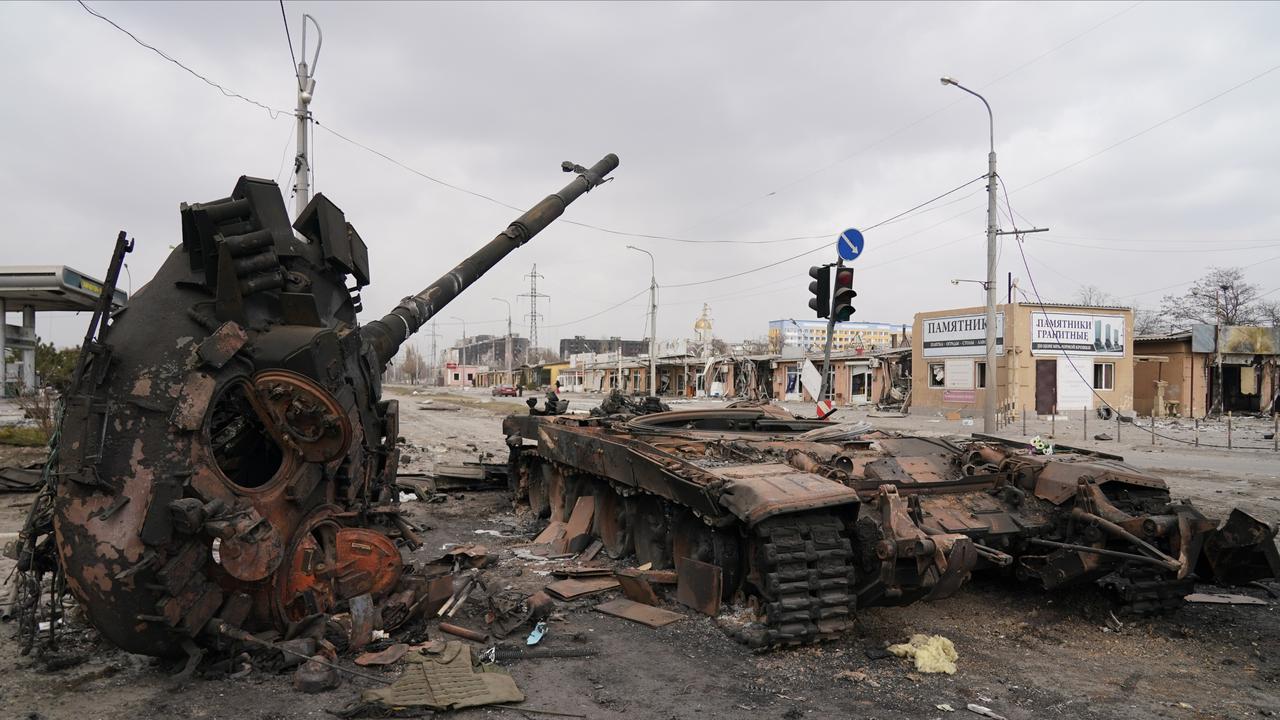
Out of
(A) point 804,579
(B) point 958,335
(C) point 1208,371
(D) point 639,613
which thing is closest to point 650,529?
(D) point 639,613

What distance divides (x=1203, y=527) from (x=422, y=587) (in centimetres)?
544

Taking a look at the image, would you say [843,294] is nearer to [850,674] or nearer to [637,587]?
[637,587]

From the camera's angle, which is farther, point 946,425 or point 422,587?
point 946,425

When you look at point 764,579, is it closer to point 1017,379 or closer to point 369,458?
point 369,458

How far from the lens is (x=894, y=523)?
215 inches

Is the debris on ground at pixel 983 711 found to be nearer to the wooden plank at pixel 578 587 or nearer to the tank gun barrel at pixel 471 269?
the wooden plank at pixel 578 587

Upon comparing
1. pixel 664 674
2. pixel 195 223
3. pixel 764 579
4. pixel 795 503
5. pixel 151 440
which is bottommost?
pixel 664 674

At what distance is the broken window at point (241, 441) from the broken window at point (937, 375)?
94.2 ft

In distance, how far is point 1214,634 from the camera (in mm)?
5957

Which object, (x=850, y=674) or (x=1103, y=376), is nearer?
(x=850, y=674)

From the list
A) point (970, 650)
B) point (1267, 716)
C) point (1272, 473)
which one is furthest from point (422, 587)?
point (1272, 473)

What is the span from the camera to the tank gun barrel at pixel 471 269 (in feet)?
25.0

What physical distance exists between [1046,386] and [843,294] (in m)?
22.2

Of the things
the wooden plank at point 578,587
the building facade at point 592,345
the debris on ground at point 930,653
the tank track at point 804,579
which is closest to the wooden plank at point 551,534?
the wooden plank at point 578,587
